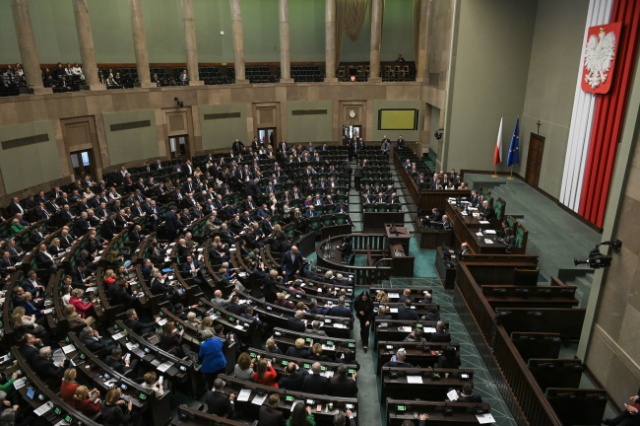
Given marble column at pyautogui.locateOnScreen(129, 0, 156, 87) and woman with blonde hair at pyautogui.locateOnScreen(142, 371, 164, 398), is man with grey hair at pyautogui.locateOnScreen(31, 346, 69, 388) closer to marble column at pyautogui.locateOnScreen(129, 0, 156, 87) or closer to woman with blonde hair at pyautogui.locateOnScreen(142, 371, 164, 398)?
woman with blonde hair at pyautogui.locateOnScreen(142, 371, 164, 398)

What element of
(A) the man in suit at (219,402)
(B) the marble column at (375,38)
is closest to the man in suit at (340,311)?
(A) the man in suit at (219,402)

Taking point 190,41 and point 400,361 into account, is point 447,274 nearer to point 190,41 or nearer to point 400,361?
point 400,361

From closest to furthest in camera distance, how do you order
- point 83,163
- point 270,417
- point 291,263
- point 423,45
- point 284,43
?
point 270,417, point 291,263, point 83,163, point 284,43, point 423,45

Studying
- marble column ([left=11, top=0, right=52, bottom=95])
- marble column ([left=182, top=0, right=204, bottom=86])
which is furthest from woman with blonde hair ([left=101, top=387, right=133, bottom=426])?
marble column ([left=182, top=0, right=204, bottom=86])

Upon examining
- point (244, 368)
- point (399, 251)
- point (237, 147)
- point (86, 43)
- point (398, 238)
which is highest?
point (86, 43)

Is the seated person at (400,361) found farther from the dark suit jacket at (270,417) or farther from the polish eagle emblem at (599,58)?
the polish eagle emblem at (599,58)

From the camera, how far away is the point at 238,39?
23359mm

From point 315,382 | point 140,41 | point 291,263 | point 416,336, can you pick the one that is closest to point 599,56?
point 416,336

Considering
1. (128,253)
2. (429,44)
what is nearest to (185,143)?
(128,253)

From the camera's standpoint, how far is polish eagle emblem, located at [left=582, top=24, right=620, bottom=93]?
12.2 m

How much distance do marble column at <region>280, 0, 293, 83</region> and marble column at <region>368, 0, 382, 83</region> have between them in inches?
182

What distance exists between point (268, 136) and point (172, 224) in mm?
13222

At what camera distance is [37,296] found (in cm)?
956

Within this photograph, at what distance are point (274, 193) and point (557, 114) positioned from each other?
1023cm
